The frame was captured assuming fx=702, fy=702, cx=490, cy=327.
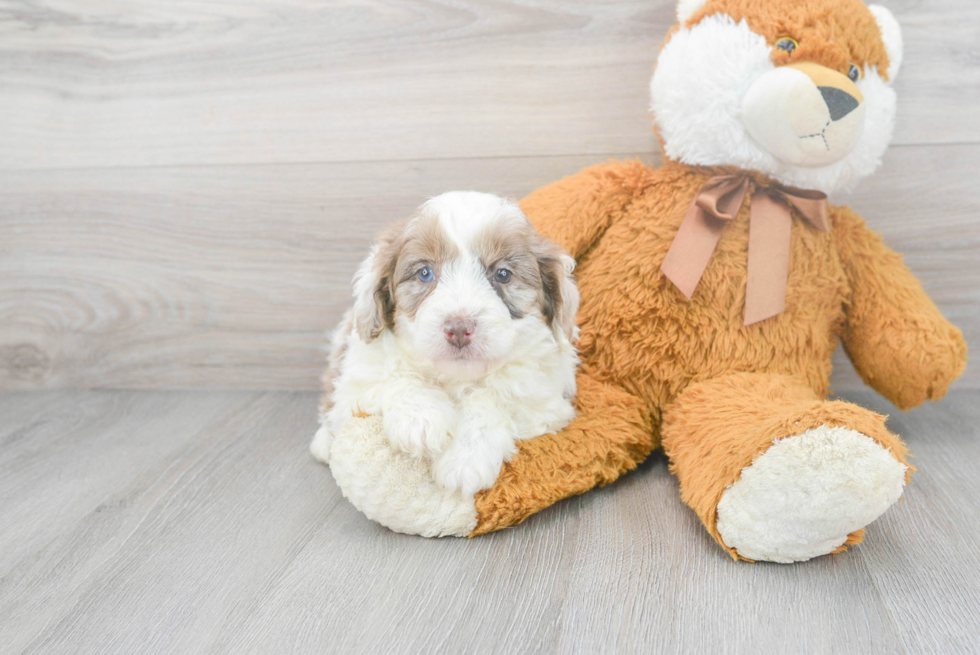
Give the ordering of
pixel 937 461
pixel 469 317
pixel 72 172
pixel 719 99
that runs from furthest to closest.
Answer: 1. pixel 72 172
2. pixel 937 461
3. pixel 719 99
4. pixel 469 317

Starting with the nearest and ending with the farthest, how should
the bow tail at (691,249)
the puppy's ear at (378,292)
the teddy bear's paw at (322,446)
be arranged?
the puppy's ear at (378,292) < the bow tail at (691,249) < the teddy bear's paw at (322,446)

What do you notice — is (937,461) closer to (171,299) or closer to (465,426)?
(465,426)

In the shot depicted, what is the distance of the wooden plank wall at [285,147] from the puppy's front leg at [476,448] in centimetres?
68

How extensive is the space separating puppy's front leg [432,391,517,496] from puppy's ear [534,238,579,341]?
171mm

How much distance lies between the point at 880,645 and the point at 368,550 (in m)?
0.71

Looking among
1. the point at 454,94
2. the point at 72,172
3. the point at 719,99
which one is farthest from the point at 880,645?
the point at 72,172

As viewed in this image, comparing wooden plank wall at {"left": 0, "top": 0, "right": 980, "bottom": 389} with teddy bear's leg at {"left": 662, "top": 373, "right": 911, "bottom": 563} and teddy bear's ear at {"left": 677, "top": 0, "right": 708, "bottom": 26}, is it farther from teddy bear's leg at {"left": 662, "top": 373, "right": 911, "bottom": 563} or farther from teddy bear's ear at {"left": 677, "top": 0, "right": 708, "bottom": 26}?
teddy bear's leg at {"left": 662, "top": 373, "right": 911, "bottom": 563}

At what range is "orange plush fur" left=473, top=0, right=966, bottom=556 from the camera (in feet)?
3.98

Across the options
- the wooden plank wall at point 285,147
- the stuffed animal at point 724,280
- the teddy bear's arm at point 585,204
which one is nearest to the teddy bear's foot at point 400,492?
the stuffed animal at point 724,280

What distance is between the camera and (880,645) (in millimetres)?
862

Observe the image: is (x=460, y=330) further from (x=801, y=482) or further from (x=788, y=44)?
(x=788, y=44)

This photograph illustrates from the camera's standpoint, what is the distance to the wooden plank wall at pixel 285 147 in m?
1.57

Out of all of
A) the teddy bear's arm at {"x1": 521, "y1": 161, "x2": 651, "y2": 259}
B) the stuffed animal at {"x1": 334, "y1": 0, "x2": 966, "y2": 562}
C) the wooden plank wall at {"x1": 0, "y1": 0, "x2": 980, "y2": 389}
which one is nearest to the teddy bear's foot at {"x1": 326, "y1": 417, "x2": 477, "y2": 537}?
the stuffed animal at {"x1": 334, "y1": 0, "x2": 966, "y2": 562}

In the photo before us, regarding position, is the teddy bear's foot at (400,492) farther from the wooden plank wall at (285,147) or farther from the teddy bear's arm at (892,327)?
the teddy bear's arm at (892,327)
